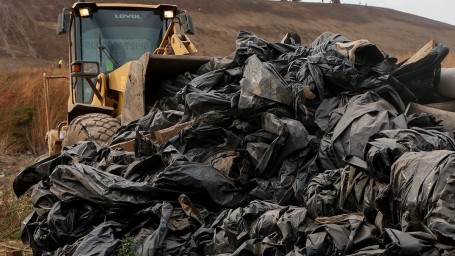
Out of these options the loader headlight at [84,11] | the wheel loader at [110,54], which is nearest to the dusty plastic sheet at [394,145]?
the wheel loader at [110,54]

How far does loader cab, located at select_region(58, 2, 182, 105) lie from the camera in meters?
8.59

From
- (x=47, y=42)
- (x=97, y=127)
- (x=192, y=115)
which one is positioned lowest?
(x=47, y=42)

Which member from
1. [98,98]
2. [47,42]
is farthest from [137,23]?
[47,42]

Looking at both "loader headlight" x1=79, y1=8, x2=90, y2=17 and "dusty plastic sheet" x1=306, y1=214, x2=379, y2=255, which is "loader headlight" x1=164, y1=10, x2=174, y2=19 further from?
"dusty plastic sheet" x1=306, y1=214, x2=379, y2=255

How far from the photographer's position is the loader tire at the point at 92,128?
735 centimetres

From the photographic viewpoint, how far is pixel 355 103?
199 inches

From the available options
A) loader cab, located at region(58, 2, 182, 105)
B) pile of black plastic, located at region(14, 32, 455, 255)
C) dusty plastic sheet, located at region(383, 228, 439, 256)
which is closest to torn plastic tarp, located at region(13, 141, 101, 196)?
pile of black plastic, located at region(14, 32, 455, 255)

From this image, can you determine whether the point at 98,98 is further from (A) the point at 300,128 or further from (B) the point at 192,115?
(A) the point at 300,128

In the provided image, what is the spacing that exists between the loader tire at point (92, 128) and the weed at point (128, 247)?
2626mm

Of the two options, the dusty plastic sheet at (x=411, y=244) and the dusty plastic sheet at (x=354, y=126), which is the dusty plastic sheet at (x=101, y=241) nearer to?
the dusty plastic sheet at (x=354, y=126)

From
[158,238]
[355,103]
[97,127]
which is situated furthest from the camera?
[97,127]

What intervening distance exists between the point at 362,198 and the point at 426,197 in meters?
0.66

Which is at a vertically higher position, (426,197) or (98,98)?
(426,197)

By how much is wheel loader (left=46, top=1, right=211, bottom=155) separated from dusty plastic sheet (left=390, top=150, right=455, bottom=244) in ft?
13.4
